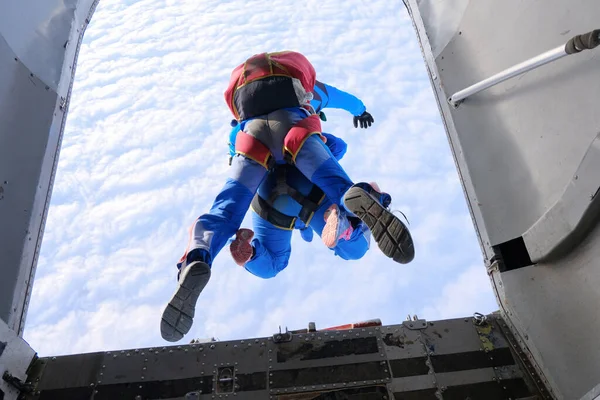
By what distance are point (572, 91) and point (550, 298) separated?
1.01 metres

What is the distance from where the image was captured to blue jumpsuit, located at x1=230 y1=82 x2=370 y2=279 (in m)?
3.67

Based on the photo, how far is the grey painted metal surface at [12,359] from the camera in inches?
102

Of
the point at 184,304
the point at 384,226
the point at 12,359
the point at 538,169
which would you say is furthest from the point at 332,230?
the point at 12,359

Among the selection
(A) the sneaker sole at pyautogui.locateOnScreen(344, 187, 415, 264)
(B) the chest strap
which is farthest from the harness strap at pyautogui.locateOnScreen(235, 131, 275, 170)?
(A) the sneaker sole at pyautogui.locateOnScreen(344, 187, 415, 264)

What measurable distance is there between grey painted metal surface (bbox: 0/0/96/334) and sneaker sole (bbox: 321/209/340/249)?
5.79 ft

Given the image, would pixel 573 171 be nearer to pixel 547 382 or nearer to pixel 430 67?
pixel 547 382

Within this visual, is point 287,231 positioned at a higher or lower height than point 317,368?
higher

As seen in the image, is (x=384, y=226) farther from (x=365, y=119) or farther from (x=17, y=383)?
(x=365, y=119)

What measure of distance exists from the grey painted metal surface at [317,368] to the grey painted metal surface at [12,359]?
0.22 ft

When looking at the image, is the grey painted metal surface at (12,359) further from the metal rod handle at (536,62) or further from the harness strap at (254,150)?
the metal rod handle at (536,62)

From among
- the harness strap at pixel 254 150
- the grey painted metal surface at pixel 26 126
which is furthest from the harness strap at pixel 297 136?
the grey painted metal surface at pixel 26 126

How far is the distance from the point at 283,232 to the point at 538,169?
1.89m

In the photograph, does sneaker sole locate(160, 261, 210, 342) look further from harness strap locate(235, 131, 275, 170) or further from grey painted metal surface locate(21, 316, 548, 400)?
harness strap locate(235, 131, 275, 170)

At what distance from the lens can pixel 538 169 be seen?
271 cm
